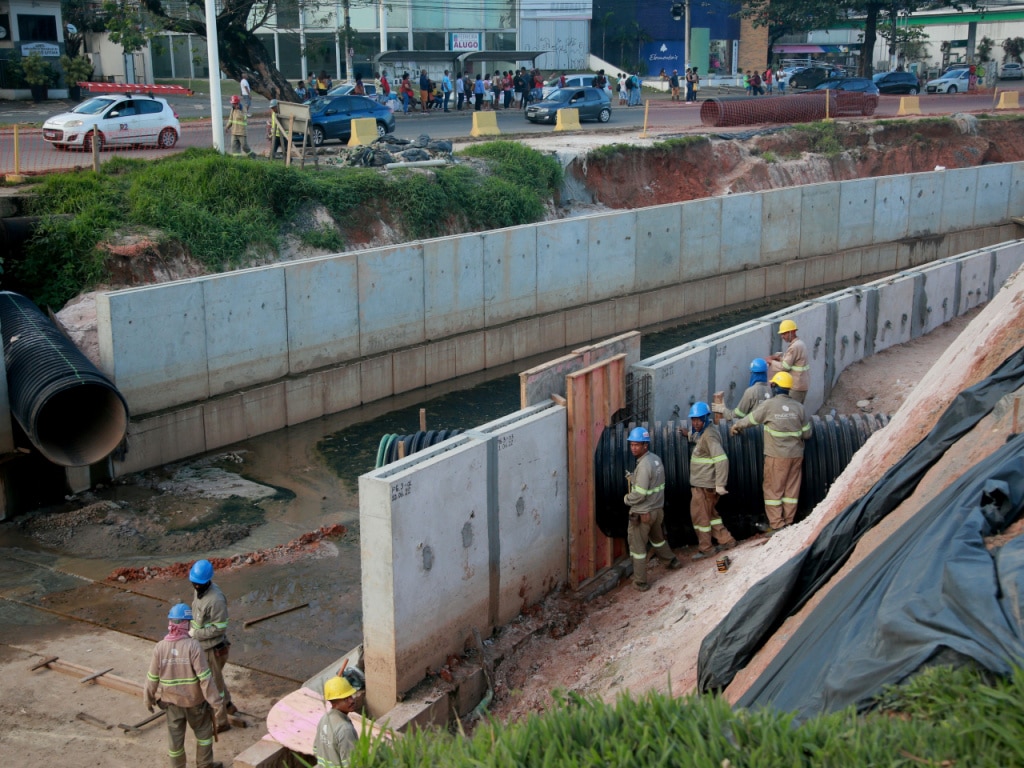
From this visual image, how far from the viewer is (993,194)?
108 feet

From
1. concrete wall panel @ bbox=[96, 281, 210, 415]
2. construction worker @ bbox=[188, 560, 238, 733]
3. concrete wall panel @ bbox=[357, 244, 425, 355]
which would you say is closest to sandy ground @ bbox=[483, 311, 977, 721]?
construction worker @ bbox=[188, 560, 238, 733]

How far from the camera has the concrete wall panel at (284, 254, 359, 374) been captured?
17.9 metres

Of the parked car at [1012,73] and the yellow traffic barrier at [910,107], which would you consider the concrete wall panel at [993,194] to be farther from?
the parked car at [1012,73]

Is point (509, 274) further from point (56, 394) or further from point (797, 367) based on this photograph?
point (56, 394)

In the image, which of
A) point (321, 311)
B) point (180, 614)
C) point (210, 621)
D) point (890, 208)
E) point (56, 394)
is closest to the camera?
point (180, 614)

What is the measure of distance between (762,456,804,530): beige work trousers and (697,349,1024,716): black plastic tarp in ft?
9.21

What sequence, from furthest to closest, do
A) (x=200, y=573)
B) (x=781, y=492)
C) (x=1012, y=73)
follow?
(x=1012, y=73) → (x=781, y=492) → (x=200, y=573)

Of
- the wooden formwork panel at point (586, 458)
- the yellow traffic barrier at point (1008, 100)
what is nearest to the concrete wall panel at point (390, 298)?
the wooden formwork panel at point (586, 458)

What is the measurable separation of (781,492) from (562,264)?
1221cm

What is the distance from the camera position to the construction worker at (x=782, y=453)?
11.0 metres

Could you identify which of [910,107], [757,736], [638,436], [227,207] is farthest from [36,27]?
[757,736]

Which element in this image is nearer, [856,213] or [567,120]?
[856,213]

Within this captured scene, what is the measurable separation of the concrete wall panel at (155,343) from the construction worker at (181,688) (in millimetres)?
8361

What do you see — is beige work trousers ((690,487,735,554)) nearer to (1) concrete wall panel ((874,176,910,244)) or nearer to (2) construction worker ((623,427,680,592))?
(2) construction worker ((623,427,680,592))
